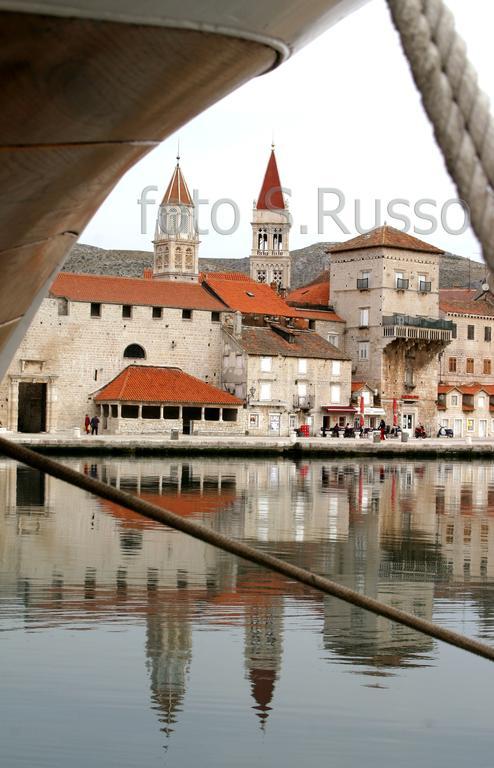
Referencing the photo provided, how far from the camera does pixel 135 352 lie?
4778cm

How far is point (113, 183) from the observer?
2777 millimetres

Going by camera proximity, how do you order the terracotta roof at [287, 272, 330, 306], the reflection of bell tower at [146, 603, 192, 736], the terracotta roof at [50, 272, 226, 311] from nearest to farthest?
1. the reflection of bell tower at [146, 603, 192, 736]
2. the terracotta roof at [50, 272, 226, 311]
3. the terracotta roof at [287, 272, 330, 306]

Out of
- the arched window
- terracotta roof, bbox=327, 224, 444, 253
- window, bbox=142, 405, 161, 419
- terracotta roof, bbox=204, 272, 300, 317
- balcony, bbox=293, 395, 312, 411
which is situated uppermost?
terracotta roof, bbox=327, 224, 444, 253

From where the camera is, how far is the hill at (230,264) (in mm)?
116312

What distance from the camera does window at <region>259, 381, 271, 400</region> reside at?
4816 cm

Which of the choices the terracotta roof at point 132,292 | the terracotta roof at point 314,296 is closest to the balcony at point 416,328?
the terracotta roof at point 314,296

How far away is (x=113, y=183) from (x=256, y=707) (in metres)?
5.93

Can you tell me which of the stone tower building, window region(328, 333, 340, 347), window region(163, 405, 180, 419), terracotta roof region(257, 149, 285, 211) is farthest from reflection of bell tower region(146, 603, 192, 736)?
terracotta roof region(257, 149, 285, 211)

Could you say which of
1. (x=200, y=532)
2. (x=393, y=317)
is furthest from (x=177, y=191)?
(x=200, y=532)

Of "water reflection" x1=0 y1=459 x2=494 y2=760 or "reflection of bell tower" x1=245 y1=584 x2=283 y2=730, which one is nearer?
"reflection of bell tower" x1=245 y1=584 x2=283 y2=730

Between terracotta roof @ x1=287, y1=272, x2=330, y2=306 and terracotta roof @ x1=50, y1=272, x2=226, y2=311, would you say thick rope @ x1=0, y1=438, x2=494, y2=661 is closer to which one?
terracotta roof @ x1=50, y1=272, x2=226, y2=311

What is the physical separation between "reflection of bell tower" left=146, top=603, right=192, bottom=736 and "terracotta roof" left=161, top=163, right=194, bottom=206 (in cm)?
6858

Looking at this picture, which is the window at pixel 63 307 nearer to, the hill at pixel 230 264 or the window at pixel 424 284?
the window at pixel 424 284

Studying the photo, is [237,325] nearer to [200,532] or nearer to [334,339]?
[334,339]
